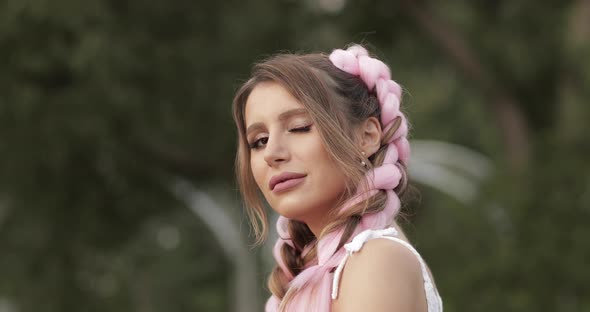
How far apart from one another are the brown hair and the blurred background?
7.59 metres

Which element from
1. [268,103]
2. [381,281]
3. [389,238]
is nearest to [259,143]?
[268,103]

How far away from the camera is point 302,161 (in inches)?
130

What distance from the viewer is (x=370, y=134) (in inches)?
134

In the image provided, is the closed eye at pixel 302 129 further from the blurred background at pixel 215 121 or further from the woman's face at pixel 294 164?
the blurred background at pixel 215 121

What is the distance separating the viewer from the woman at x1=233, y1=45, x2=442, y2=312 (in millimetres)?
3100

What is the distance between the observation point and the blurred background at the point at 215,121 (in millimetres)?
11906

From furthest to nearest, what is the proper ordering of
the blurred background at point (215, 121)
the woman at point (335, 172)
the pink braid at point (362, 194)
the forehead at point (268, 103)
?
the blurred background at point (215, 121) < the forehead at point (268, 103) < the pink braid at point (362, 194) < the woman at point (335, 172)

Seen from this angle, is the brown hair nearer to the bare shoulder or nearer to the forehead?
the forehead

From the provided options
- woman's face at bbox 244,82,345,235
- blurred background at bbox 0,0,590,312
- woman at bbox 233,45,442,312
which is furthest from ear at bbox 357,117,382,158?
blurred background at bbox 0,0,590,312

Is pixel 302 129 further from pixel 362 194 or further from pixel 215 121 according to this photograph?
pixel 215 121

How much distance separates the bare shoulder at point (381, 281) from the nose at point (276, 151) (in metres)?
0.37

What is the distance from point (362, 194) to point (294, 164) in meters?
0.21

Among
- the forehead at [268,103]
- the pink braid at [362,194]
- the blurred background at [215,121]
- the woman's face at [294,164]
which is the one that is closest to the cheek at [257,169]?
the woman's face at [294,164]

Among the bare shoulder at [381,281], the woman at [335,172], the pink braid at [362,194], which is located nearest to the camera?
the bare shoulder at [381,281]
